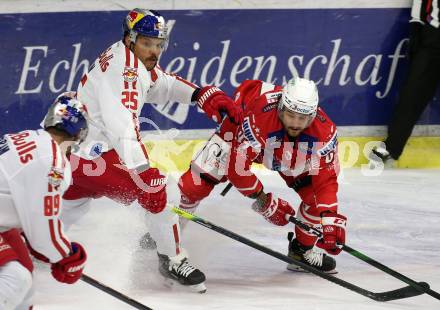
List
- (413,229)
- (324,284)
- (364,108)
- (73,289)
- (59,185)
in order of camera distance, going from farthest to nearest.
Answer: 1. (364,108)
2. (413,229)
3. (324,284)
4. (73,289)
5. (59,185)

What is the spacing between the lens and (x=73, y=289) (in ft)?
14.8

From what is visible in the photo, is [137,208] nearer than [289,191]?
Yes

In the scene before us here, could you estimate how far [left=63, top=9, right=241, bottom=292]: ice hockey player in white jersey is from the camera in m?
4.48

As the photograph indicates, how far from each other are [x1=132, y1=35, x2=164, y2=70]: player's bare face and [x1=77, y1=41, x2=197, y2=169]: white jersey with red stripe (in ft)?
0.16

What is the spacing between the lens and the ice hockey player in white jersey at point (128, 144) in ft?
14.7

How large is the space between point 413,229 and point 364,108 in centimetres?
137

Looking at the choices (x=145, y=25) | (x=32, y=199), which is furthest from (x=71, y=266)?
(x=145, y=25)

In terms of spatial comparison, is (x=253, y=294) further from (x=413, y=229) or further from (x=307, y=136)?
(x=413, y=229)

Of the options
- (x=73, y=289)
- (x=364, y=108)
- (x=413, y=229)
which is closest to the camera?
(x=73, y=289)

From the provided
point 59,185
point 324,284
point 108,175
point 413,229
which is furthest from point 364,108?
point 59,185

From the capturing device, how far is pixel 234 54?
6.64 m

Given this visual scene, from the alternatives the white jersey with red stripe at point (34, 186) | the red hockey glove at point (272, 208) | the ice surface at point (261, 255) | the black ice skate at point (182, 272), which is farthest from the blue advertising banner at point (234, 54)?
the white jersey with red stripe at point (34, 186)

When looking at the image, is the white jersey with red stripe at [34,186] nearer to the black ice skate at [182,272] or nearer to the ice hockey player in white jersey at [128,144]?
the ice hockey player in white jersey at [128,144]

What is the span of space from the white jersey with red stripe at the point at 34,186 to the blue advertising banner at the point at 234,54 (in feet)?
9.57
